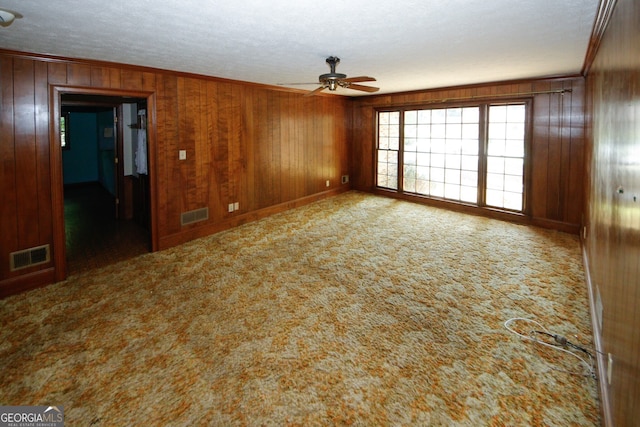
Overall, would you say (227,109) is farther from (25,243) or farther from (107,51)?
(25,243)

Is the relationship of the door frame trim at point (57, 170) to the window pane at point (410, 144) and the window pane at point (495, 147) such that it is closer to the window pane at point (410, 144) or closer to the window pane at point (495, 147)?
the window pane at point (410, 144)

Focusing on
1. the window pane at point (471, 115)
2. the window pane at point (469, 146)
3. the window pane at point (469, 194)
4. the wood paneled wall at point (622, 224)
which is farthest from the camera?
the window pane at point (469, 194)

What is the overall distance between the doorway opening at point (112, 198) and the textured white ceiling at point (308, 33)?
3.25 feet

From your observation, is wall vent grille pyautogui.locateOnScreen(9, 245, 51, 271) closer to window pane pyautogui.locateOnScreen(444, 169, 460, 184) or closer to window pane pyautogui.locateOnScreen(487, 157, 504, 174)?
window pane pyautogui.locateOnScreen(444, 169, 460, 184)

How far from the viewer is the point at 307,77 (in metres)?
5.21

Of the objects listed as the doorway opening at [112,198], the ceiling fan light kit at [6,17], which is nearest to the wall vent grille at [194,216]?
the doorway opening at [112,198]

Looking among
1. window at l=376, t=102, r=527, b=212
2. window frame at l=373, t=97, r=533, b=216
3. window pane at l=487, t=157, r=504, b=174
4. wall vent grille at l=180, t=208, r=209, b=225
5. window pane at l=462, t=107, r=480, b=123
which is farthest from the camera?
window pane at l=462, t=107, r=480, b=123

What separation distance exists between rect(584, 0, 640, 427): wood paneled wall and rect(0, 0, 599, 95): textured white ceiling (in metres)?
0.79

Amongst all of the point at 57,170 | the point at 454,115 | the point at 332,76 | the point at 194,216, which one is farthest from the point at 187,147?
the point at 454,115

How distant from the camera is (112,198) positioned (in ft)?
26.6

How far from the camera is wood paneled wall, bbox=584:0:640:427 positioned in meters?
1.42

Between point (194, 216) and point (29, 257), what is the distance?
6.39ft

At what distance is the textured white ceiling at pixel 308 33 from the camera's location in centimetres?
243

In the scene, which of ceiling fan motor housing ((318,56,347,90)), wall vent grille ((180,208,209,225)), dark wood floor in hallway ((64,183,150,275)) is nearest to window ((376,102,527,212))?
ceiling fan motor housing ((318,56,347,90))
